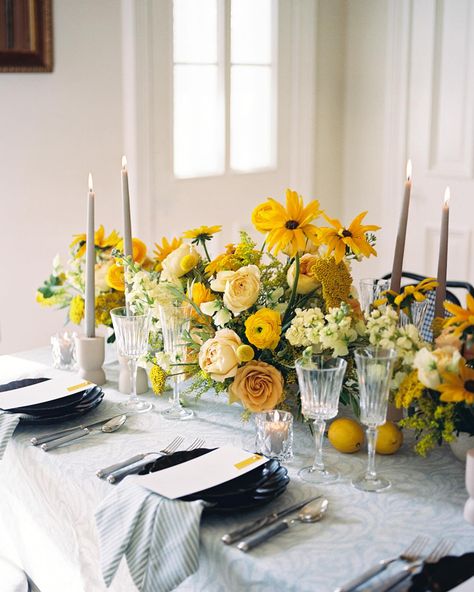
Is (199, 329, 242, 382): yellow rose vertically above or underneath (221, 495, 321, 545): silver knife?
above

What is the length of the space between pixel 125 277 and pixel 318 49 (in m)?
2.38

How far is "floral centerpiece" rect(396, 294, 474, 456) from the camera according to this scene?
4.02ft

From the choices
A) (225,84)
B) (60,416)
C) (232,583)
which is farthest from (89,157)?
(232,583)

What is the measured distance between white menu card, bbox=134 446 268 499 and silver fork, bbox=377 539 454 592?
313 millimetres

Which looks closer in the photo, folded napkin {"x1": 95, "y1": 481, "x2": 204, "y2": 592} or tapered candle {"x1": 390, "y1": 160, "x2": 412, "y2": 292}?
folded napkin {"x1": 95, "y1": 481, "x2": 204, "y2": 592}

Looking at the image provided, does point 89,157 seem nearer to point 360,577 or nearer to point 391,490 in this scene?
point 391,490

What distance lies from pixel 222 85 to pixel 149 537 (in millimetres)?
2572

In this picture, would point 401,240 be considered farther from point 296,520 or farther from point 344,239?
point 296,520

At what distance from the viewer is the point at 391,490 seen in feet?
4.28

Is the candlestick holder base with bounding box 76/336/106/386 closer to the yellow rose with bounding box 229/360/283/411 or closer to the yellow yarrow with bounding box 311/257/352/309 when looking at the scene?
the yellow rose with bounding box 229/360/283/411

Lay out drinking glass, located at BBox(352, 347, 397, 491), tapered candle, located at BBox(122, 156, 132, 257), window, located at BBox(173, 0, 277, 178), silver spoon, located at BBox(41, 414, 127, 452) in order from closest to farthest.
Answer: drinking glass, located at BBox(352, 347, 397, 491) → silver spoon, located at BBox(41, 414, 127, 452) → tapered candle, located at BBox(122, 156, 132, 257) → window, located at BBox(173, 0, 277, 178)

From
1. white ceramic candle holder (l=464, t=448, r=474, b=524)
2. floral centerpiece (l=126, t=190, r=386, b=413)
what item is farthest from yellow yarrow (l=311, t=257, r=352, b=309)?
white ceramic candle holder (l=464, t=448, r=474, b=524)

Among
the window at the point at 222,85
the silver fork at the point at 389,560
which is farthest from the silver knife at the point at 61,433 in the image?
the window at the point at 222,85

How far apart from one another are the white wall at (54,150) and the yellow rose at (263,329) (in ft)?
5.68
